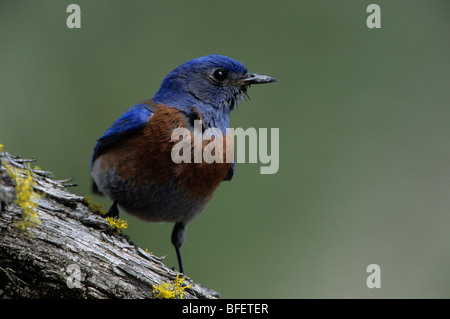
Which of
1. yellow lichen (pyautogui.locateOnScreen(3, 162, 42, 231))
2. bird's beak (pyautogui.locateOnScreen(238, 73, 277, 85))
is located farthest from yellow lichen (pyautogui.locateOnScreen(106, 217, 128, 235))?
bird's beak (pyautogui.locateOnScreen(238, 73, 277, 85))

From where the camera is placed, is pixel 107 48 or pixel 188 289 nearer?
pixel 188 289

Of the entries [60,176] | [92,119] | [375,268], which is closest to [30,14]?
[92,119]

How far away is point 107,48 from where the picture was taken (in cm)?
766

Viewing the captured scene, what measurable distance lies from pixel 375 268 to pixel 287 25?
4249 mm

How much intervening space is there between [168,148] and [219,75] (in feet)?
3.52

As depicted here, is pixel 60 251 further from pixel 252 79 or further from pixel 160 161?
pixel 252 79

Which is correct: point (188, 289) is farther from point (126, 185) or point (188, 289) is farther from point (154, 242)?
point (154, 242)

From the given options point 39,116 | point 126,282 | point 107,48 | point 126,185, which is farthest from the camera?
point 107,48

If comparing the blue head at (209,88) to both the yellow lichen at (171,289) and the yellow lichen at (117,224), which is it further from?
the yellow lichen at (171,289)

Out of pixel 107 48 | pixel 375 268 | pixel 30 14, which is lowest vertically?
pixel 375 268

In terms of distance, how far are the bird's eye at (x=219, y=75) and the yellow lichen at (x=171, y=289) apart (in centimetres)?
201

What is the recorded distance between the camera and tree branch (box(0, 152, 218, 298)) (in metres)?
2.96

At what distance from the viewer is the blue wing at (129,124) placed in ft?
13.9

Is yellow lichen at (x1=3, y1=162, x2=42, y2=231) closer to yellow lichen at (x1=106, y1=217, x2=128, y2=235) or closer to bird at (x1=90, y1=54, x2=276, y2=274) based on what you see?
yellow lichen at (x1=106, y1=217, x2=128, y2=235)
